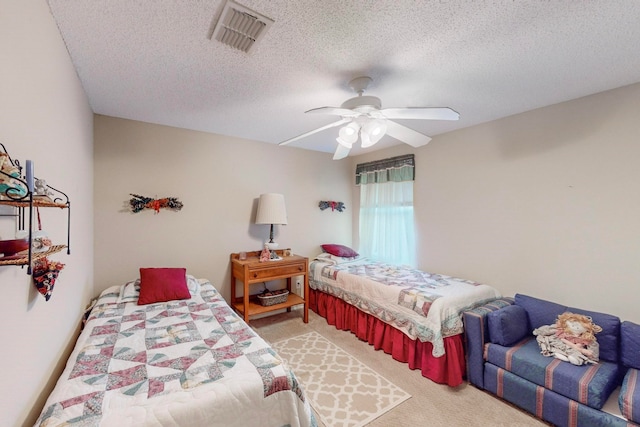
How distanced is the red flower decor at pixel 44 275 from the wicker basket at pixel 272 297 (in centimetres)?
213

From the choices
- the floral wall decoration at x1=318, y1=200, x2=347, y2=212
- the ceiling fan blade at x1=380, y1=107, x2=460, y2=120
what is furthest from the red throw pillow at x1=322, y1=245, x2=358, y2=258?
the ceiling fan blade at x1=380, y1=107, x2=460, y2=120

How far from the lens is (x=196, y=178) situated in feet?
10.2

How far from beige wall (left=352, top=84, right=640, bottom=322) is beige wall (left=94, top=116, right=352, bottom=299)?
1.83 metres

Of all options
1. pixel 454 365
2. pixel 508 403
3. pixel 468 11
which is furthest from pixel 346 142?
pixel 508 403

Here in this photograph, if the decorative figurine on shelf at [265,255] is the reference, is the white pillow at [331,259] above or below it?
below

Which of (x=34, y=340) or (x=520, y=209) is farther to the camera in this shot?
(x=520, y=209)

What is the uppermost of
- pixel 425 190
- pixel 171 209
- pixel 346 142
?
pixel 346 142

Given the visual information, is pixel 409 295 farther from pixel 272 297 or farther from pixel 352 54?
pixel 352 54

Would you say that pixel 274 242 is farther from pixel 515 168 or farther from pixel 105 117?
pixel 515 168

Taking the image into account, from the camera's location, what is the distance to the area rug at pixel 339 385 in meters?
1.87

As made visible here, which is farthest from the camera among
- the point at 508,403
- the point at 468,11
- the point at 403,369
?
the point at 403,369

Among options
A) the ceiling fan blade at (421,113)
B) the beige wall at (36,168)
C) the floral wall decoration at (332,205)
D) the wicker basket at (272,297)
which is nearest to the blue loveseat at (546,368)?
the ceiling fan blade at (421,113)

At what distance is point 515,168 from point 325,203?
2.32 m

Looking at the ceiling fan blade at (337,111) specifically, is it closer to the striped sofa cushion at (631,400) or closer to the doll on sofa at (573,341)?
the doll on sofa at (573,341)
